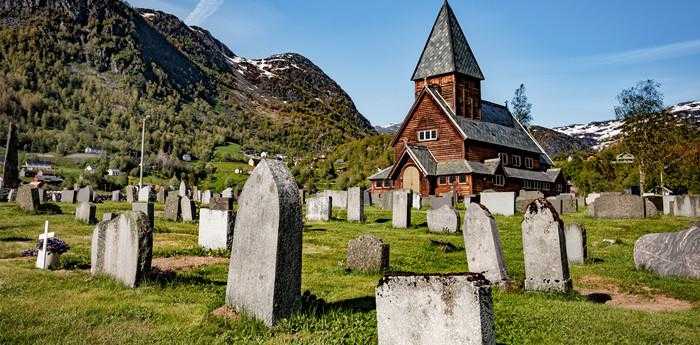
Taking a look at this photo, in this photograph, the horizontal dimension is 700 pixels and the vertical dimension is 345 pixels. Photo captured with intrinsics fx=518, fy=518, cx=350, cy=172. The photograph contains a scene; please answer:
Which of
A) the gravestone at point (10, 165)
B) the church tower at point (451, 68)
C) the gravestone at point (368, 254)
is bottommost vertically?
the gravestone at point (368, 254)

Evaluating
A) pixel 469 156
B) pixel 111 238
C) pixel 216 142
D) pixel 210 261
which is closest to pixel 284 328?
pixel 111 238

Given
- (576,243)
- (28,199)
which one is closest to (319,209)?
(28,199)

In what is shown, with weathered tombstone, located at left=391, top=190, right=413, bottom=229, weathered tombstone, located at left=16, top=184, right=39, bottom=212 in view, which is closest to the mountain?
weathered tombstone, located at left=16, top=184, right=39, bottom=212

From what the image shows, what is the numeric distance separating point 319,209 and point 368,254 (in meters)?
13.7

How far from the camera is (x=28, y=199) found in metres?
22.2

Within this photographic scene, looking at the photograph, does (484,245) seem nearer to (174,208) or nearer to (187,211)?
(187,211)

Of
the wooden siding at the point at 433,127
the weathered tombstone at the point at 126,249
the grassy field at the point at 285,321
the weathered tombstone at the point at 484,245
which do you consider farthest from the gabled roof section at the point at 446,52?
the weathered tombstone at the point at 126,249

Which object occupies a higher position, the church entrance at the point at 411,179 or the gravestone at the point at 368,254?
the church entrance at the point at 411,179

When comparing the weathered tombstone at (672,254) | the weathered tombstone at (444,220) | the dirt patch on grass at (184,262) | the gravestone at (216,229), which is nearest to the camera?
the dirt patch on grass at (184,262)

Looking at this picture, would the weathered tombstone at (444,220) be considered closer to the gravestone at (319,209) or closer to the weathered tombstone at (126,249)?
the gravestone at (319,209)

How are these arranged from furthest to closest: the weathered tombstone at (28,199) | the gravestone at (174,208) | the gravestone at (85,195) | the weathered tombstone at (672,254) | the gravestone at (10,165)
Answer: the gravestone at (10,165)
the gravestone at (85,195)
the gravestone at (174,208)
the weathered tombstone at (28,199)
the weathered tombstone at (672,254)

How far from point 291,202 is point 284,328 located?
163cm

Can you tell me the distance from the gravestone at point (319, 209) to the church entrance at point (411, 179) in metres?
22.4

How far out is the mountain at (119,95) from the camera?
8544cm
